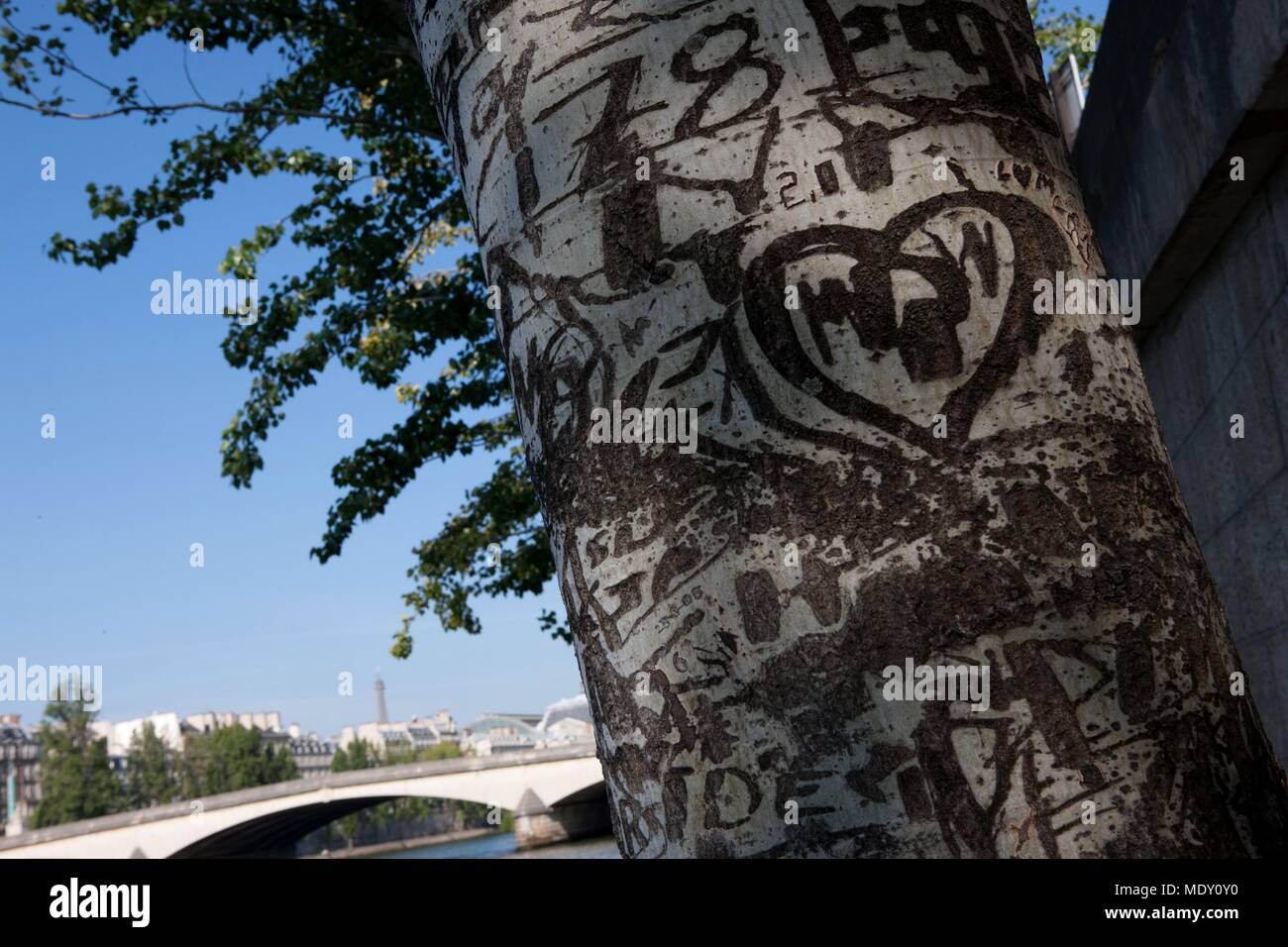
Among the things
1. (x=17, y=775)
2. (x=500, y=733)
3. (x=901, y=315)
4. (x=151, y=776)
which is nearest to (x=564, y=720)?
(x=151, y=776)

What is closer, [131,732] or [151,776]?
[151,776]

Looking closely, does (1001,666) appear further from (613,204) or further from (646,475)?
(613,204)

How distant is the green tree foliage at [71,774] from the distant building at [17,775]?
5566 millimetres

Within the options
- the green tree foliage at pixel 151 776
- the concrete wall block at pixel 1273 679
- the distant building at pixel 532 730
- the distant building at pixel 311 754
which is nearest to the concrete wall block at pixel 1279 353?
the concrete wall block at pixel 1273 679

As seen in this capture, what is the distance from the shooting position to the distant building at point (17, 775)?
265 ft

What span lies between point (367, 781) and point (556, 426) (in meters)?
46.0

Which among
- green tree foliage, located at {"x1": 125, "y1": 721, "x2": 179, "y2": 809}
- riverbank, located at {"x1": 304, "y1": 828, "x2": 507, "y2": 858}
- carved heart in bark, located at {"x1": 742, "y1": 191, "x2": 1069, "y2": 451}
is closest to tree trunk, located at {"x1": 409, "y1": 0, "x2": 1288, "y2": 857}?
carved heart in bark, located at {"x1": 742, "y1": 191, "x2": 1069, "y2": 451}

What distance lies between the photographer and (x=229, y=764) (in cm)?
8375

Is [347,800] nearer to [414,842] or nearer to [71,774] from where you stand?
[71,774]

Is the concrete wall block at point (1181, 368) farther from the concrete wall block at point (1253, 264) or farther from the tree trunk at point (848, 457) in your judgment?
the tree trunk at point (848, 457)

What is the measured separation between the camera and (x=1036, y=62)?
1.33m

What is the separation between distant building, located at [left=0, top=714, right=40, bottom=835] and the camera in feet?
265

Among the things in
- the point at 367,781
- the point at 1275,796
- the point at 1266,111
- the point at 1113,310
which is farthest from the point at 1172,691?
the point at 367,781

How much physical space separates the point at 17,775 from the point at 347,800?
4720cm
